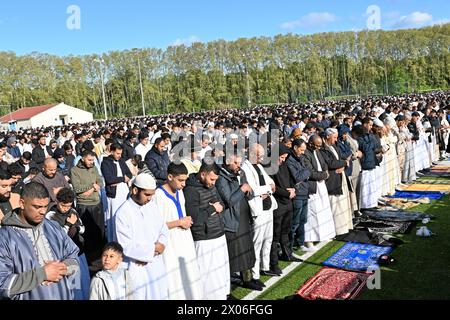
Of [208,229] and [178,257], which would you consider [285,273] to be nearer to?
[208,229]

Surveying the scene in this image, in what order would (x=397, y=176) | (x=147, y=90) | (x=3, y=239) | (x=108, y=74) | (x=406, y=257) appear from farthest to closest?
1. (x=108, y=74)
2. (x=147, y=90)
3. (x=397, y=176)
4. (x=406, y=257)
5. (x=3, y=239)

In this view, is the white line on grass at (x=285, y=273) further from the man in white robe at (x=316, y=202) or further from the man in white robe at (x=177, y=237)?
the man in white robe at (x=177, y=237)

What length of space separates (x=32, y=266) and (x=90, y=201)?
10.6ft

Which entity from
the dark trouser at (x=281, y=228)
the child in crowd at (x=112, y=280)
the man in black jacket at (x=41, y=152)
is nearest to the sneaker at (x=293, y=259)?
the dark trouser at (x=281, y=228)

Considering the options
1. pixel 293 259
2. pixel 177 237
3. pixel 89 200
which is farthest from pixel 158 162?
pixel 177 237

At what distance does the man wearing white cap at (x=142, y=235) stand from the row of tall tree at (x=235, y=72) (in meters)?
57.5


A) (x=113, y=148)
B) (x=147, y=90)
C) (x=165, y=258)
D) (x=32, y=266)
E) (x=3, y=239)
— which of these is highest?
(x=147, y=90)

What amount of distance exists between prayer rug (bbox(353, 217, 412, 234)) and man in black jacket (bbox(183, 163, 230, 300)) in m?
3.21

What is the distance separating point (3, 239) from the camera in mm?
2924

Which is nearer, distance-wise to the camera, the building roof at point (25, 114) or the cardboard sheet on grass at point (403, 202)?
the cardboard sheet on grass at point (403, 202)

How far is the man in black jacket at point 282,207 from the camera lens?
5582 millimetres

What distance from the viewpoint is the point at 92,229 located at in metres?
6.14

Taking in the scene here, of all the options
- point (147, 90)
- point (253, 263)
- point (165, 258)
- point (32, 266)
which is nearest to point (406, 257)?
point (253, 263)
